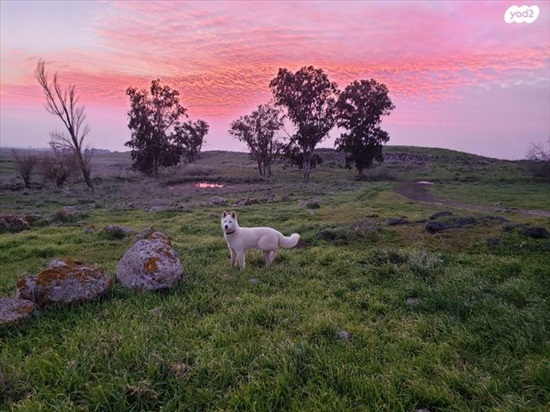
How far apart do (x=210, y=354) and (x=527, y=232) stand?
1145 cm

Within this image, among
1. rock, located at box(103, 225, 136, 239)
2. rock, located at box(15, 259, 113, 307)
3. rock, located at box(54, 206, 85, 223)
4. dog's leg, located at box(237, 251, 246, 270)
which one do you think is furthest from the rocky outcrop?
dog's leg, located at box(237, 251, 246, 270)

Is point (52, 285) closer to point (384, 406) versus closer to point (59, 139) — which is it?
point (384, 406)

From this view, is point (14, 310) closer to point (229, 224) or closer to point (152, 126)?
point (229, 224)

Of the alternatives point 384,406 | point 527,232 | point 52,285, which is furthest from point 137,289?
point 527,232

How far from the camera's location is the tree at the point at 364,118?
61.6 m

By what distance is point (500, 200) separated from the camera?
29.5 metres

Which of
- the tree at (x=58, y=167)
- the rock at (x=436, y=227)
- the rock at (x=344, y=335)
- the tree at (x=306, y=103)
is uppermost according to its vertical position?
the tree at (x=306, y=103)

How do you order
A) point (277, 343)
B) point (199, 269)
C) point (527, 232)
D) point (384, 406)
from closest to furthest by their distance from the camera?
point (384, 406) < point (277, 343) < point (199, 269) < point (527, 232)

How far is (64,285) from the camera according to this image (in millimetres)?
6891

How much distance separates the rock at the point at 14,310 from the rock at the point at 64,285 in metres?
0.26

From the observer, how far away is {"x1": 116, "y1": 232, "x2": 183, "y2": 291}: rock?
771 centimetres

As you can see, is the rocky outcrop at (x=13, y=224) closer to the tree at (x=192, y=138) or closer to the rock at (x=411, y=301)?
the rock at (x=411, y=301)

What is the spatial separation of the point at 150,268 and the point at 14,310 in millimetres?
2513

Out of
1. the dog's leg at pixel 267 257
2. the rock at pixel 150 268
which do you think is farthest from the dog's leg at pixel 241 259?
the rock at pixel 150 268
